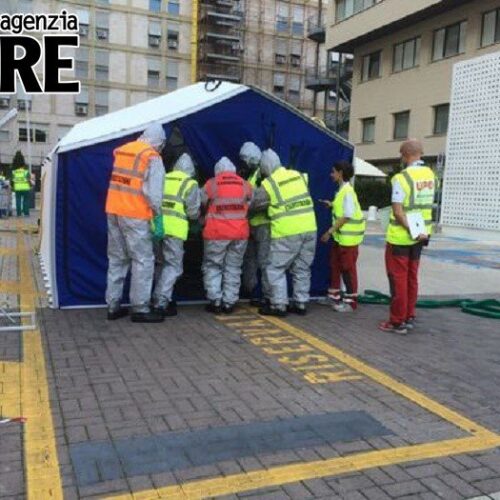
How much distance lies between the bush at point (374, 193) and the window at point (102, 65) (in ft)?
103

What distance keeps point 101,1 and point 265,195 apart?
50.9 meters

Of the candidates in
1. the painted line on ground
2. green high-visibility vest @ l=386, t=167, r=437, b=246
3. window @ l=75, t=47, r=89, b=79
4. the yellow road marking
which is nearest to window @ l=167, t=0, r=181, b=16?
window @ l=75, t=47, r=89, b=79

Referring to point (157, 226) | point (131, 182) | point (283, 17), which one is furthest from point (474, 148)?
point (283, 17)

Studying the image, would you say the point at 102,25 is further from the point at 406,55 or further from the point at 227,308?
the point at 227,308

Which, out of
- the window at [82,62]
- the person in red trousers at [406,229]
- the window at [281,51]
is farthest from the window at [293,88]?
the person in red trousers at [406,229]

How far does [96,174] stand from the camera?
22.8 ft

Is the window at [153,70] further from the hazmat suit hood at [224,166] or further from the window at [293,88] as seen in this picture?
the hazmat suit hood at [224,166]

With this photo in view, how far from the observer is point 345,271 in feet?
24.2

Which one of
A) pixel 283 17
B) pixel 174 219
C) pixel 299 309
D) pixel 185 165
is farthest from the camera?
pixel 283 17

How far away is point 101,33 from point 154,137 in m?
50.5

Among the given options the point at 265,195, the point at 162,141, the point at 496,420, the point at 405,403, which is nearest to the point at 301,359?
the point at 405,403

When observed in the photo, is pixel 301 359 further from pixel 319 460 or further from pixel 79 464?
pixel 79 464

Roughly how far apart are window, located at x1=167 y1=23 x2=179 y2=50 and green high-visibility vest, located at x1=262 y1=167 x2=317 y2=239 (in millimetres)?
51683

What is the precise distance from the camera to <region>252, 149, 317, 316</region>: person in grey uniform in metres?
6.84
